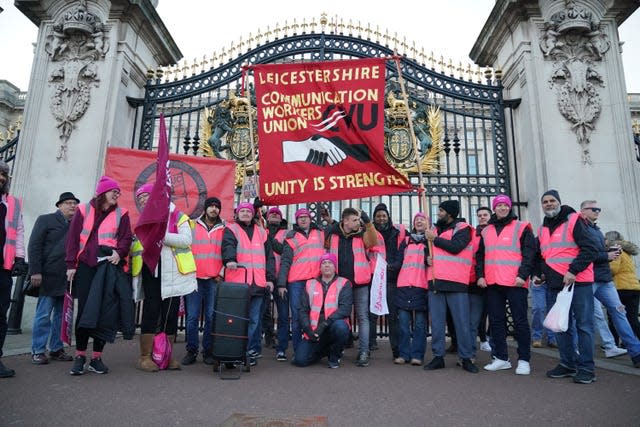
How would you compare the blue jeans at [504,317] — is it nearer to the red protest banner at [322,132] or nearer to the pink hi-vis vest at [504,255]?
the pink hi-vis vest at [504,255]

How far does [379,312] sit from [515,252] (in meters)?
1.82

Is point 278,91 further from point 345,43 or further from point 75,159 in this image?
point 75,159

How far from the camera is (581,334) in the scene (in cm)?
443

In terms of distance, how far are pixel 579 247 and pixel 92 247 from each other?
508cm

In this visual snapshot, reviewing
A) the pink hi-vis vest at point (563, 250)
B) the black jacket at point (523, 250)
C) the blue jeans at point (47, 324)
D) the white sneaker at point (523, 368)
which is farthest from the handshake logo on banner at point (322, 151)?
the blue jeans at point (47, 324)

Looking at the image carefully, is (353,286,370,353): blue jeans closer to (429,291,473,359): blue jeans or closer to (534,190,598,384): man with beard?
(429,291,473,359): blue jeans

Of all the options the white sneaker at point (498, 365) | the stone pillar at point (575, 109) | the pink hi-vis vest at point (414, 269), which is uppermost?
the stone pillar at point (575, 109)

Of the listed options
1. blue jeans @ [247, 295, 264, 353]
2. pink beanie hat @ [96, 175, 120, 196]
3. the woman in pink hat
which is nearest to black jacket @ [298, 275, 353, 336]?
blue jeans @ [247, 295, 264, 353]

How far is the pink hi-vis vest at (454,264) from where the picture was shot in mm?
5004

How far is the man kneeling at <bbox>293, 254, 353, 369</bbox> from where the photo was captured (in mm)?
5051

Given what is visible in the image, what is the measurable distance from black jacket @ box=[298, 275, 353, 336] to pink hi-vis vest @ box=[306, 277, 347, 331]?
4 cm

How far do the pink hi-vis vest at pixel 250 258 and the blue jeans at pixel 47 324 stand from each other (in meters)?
2.13

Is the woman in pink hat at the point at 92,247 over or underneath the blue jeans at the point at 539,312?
over

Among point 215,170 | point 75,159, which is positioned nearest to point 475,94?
point 215,170
